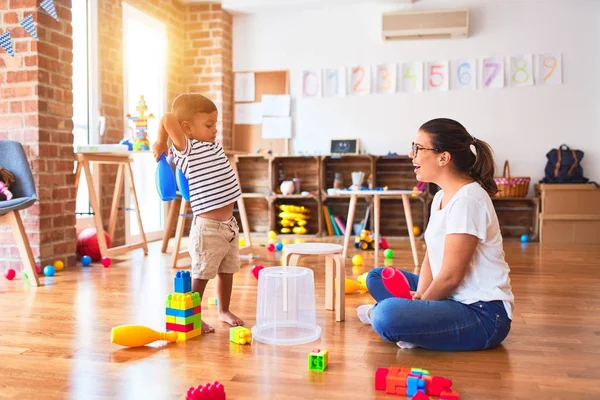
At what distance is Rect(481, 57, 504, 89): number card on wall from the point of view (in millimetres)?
5516

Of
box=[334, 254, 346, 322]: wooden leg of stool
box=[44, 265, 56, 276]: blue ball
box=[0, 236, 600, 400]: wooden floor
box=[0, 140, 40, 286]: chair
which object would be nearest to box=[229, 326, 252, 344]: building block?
box=[0, 236, 600, 400]: wooden floor

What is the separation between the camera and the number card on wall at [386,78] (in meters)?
5.70

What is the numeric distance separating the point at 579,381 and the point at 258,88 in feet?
15.8

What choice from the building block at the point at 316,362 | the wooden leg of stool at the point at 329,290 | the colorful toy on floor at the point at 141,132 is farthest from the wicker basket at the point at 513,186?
the building block at the point at 316,362

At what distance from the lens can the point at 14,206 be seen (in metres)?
3.01

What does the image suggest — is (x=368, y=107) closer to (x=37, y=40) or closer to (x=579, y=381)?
(x=37, y=40)

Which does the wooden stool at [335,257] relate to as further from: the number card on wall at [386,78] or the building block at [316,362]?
the number card on wall at [386,78]

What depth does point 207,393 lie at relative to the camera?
4.74 ft

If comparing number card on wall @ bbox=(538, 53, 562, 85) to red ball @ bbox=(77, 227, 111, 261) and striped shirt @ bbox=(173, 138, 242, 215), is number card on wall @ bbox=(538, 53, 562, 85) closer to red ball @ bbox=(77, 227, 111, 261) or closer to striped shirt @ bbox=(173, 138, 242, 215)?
red ball @ bbox=(77, 227, 111, 261)

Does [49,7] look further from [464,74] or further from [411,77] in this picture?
[464,74]

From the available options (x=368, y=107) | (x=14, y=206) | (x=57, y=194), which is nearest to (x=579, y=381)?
(x=14, y=206)

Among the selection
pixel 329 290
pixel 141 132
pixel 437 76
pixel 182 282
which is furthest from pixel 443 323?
pixel 437 76

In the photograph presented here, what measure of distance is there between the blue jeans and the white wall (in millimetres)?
A: 3923

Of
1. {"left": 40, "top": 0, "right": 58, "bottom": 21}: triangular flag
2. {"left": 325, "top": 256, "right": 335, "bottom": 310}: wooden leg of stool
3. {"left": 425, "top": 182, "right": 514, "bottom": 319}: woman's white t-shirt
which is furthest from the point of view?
{"left": 40, "top": 0, "right": 58, "bottom": 21}: triangular flag
